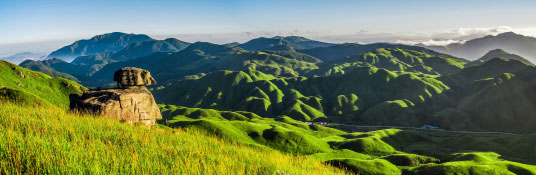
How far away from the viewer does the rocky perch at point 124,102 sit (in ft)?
95.0

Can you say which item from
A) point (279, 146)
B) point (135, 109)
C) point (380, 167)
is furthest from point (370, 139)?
point (135, 109)

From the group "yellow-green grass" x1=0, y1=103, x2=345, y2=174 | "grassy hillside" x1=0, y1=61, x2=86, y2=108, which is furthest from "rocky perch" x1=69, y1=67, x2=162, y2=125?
"grassy hillside" x1=0, y1=61, x2=86, y2=108

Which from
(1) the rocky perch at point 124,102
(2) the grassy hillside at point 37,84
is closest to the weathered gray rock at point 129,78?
(1) the rocky perch at point 124,102

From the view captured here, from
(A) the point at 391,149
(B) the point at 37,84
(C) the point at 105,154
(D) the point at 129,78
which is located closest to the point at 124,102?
(D) the point at 129,78

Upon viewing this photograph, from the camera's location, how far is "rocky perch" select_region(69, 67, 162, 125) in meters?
29.0

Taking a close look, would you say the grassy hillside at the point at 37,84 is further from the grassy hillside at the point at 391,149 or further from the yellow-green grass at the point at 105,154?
the yellow-green grass at the point at 105,154

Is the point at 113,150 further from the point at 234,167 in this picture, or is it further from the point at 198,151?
the point at 234,167

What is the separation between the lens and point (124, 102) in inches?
1217

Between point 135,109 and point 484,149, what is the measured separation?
17233 centimetres

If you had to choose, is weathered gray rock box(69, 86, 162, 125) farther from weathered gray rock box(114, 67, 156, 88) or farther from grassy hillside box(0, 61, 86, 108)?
grassy hillside box(0, 61, 86, 108)

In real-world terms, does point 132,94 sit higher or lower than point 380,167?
higher

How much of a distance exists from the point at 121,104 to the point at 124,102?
525mm

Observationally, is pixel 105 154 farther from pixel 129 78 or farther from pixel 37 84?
pixel 37 84

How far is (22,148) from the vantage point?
28.2 feet
